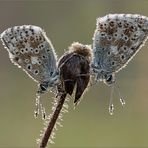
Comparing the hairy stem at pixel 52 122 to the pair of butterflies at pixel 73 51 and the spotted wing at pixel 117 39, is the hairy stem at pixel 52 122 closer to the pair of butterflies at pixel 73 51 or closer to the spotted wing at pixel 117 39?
the pair of butterflies at pixel 73 51

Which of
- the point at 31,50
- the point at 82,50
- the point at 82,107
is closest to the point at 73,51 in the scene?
the point at 82,50

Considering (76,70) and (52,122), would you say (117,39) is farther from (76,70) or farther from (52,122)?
(52,122)

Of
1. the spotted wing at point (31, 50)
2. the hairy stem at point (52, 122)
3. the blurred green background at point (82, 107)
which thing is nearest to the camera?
the hairy stem at point (52, 122)

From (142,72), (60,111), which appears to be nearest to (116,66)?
(60,111)

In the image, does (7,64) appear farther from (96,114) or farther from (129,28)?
(129,28)

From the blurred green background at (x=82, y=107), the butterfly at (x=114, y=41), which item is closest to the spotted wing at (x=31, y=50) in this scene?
the butterfly at (x=114, y=41)

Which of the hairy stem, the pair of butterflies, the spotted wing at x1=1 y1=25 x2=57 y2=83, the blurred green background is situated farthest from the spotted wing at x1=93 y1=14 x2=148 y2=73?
the blurred green background
